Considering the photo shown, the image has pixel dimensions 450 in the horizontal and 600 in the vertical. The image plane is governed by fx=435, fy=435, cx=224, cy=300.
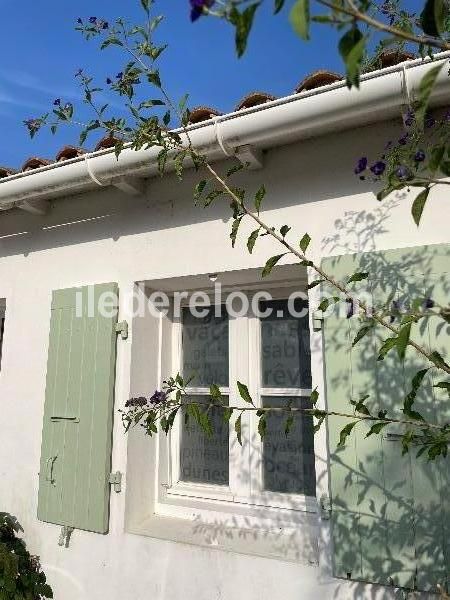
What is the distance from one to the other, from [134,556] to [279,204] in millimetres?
2413

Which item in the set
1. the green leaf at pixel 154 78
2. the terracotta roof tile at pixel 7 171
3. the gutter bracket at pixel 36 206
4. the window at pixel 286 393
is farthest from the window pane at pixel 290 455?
the terracotta roof tile at pixel 7 171

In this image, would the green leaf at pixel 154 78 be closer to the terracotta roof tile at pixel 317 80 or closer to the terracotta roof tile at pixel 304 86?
the terracotta roof tile at pixel 304 86

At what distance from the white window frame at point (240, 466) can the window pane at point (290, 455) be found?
42 millimetres

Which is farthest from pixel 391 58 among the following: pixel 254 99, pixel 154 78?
pixel 154 78

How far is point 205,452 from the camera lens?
3053mm

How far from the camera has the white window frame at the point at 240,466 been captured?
2754mm

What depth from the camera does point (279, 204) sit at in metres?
2.72

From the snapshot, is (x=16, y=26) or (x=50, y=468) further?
(x=16, y=26)

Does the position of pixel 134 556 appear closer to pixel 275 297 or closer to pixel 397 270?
pixel 275 297

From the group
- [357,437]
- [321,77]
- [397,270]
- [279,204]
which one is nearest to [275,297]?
[279,204]

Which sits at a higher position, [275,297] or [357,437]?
[275,297]

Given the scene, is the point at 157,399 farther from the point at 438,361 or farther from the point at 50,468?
the point at 50,468

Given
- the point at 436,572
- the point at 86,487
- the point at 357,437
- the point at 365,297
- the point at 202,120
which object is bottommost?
the point at 436,572

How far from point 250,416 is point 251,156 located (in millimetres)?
1661
